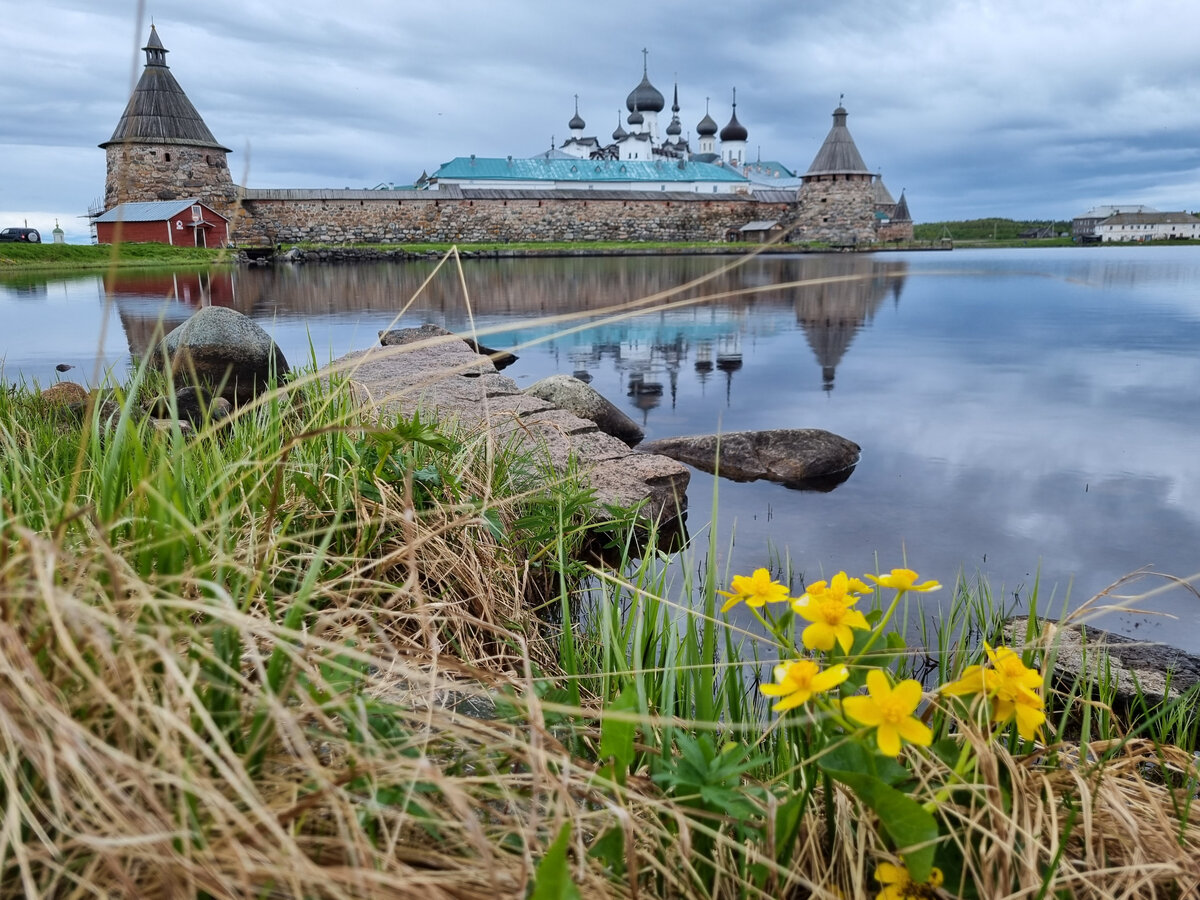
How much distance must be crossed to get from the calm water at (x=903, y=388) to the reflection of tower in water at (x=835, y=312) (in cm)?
9

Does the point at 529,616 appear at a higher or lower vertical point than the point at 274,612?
lower

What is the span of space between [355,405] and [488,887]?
170cm

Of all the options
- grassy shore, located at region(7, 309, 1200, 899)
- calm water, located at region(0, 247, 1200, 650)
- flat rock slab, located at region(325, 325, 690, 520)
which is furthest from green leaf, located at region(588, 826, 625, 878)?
flat rock slab, located at region(325, 325, 690, 520)

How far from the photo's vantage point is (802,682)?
2.64 feet

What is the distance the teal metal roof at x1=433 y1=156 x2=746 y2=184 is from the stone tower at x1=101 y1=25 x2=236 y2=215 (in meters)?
14.5

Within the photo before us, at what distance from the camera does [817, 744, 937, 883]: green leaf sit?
2.62 feet

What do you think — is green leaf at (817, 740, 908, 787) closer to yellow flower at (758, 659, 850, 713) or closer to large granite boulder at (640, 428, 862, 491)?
yellow flower at (758, 659, 850, 713)

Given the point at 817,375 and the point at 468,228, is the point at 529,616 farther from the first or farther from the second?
the point at 468,228

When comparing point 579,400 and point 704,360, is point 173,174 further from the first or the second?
point 579,400

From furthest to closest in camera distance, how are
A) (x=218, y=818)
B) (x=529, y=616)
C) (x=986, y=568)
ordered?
(x=986, y=568), (x=529, y=616), (x=218, y=818)

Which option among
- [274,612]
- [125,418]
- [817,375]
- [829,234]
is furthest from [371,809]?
[829,234]

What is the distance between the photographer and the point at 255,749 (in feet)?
2.30

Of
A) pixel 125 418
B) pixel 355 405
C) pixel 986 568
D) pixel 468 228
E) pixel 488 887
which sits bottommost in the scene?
pixel 986 568

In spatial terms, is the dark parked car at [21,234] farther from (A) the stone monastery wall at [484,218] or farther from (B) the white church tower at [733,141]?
(B) the white church tower at [733,141]
